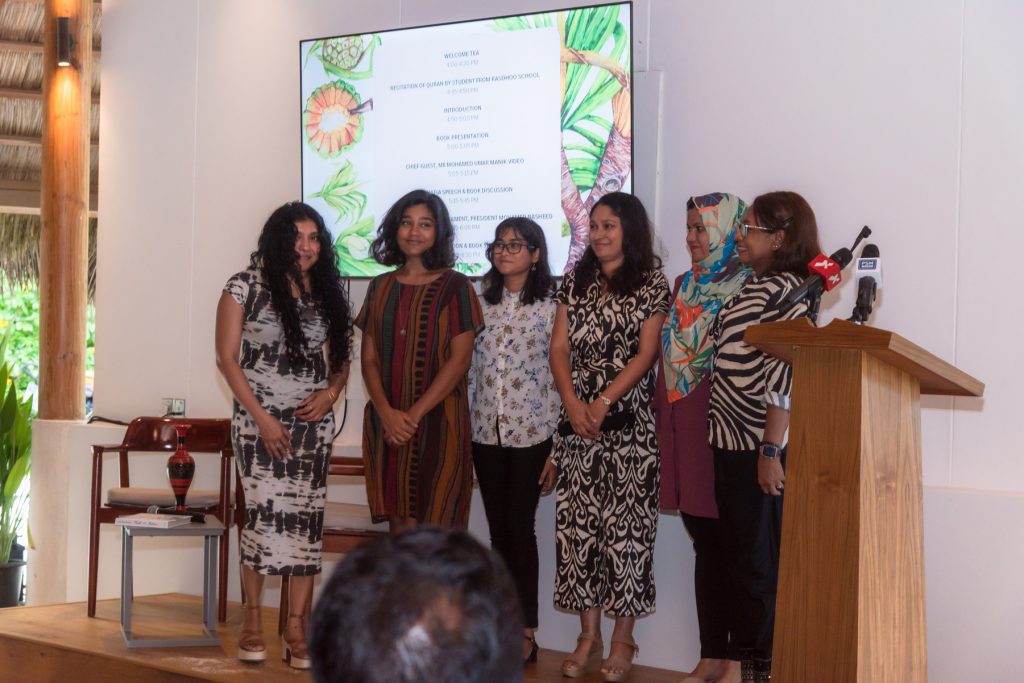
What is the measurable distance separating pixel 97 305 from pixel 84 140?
2.80 feet

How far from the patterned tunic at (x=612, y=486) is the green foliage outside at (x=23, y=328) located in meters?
7.05

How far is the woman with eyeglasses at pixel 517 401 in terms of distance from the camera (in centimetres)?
341

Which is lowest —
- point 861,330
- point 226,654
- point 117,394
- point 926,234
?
point 226,654

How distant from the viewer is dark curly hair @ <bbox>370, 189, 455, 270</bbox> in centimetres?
358

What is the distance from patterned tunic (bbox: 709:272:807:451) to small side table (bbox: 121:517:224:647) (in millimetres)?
1847

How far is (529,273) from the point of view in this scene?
3580 millimetres

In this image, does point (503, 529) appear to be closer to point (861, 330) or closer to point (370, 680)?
point (861, 330)

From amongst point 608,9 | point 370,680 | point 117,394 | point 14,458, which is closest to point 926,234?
point 608,9

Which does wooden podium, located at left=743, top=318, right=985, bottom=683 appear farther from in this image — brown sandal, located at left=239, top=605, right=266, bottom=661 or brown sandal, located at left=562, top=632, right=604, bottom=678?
brown sandal, located at left=239, top=605, right=266, bottom=661

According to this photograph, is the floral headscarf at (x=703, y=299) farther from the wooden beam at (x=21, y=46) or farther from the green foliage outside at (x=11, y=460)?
the wooden beam at (x=21, y=46)

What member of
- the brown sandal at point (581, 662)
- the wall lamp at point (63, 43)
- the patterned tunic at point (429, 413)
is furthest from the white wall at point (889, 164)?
the wall lamp at point (63, 43)

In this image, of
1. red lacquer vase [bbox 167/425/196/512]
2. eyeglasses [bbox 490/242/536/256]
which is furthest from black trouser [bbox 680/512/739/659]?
red lacquer vase [bbox 167/425/196/512]

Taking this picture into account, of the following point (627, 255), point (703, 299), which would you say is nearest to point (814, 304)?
point (703, 299)

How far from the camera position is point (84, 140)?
541 cm
